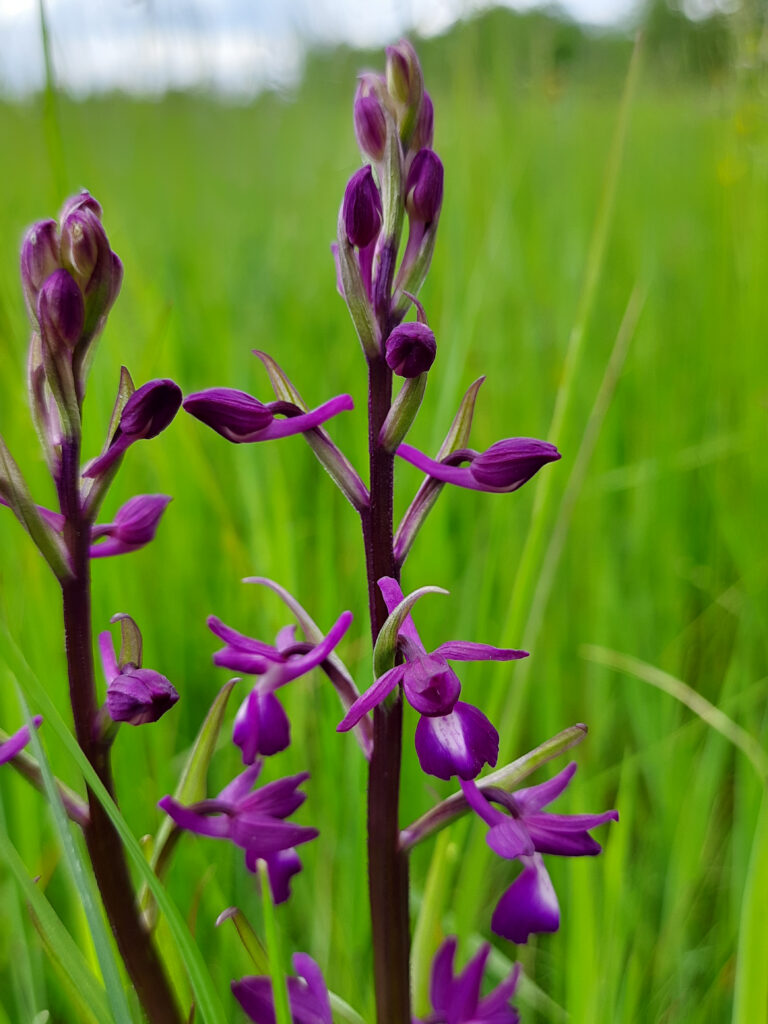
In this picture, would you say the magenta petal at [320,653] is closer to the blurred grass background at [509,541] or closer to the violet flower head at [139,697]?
the violet flower head at [139,697]

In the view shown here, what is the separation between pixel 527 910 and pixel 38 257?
2.12 feet

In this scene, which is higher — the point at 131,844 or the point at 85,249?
the point at 85,249

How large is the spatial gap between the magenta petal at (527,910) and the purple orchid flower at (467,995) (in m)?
0.09

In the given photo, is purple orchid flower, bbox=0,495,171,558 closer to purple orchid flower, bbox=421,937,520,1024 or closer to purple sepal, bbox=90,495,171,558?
purple sepal, bbox=90,495,171,558

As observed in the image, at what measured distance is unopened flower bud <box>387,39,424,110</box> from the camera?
2.49 feet

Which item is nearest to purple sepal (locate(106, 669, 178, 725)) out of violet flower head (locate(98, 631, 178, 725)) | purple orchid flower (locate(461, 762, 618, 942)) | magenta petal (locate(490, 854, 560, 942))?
violet flower head (locate(98, 631, 178, 725))

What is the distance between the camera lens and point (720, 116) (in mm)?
2799

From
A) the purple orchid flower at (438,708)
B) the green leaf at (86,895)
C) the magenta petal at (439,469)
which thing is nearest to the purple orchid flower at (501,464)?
the magenta petal at (439,469)

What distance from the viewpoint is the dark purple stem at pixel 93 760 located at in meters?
0.71

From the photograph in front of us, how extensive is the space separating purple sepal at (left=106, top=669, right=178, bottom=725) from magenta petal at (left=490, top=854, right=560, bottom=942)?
33 centimetres

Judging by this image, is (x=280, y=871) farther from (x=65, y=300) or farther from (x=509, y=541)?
(x=509, y=541)

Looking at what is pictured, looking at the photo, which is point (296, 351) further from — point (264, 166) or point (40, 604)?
point (264, 166)

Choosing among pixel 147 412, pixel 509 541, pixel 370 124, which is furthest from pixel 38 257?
pixel 509 541

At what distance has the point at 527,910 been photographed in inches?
31.1
